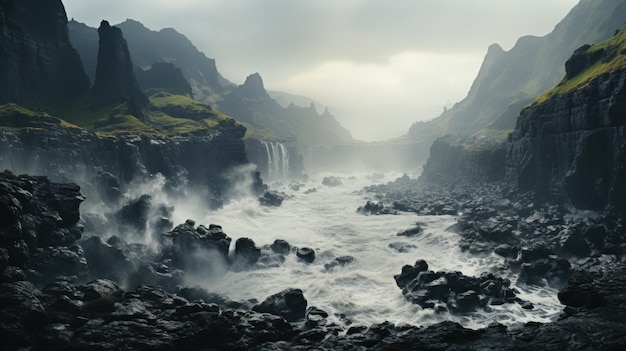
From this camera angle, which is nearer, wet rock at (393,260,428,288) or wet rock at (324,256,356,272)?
wet rock at (393,260,428,288)

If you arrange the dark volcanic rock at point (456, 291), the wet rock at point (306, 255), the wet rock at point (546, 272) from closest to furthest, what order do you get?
the dark volcanic rock at point (456, 291) < the wet rock at point (546, 272) < the wet rock at point (306, 255)

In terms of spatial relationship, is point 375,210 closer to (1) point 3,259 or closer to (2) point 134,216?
(2) point 134,216

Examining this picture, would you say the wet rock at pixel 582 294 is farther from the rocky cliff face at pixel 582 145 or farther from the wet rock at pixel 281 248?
the wet rock at pixel 281 248

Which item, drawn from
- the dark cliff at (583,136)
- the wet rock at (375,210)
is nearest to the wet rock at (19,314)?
the dark cliff at (583,136)

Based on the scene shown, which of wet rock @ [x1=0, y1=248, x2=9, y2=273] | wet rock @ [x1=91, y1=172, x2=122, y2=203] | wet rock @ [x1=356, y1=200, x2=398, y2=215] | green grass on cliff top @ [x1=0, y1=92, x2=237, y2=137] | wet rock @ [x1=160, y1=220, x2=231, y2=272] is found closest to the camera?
wet rock @ [x1=0, y1=248, x2=9, y2=273]

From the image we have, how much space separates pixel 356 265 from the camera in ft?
181

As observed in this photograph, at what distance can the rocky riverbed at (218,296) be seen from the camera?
84.2 ft

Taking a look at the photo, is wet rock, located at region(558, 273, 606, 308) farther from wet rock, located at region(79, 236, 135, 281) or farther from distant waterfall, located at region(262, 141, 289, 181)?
distant waterfall, located at region(262, 141, 289, 181)

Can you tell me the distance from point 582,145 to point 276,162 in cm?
12980

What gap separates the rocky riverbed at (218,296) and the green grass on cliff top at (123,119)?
3253 cm

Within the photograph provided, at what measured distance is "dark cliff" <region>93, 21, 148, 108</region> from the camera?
119625 mm

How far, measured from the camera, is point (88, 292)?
30.9 metres

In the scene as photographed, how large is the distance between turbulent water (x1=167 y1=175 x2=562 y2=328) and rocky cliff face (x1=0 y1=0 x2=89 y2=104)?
181 feet

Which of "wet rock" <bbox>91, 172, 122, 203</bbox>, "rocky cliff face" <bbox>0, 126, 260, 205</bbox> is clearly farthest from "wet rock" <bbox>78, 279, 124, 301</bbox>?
"rocky cliff face" <bbox>0, 126, 260, 205</bbox>
